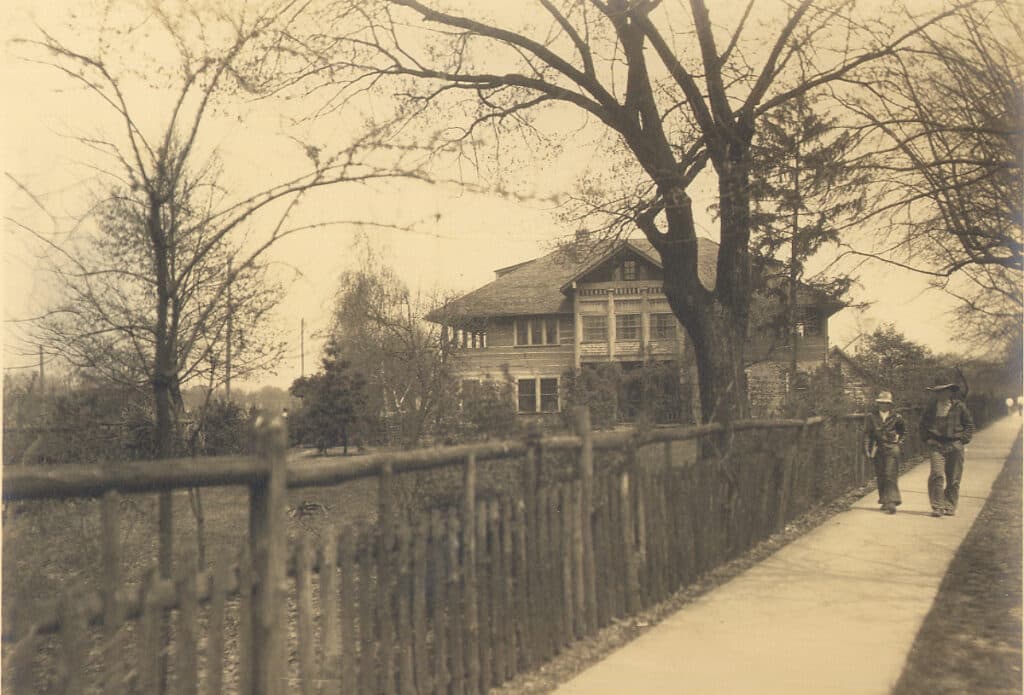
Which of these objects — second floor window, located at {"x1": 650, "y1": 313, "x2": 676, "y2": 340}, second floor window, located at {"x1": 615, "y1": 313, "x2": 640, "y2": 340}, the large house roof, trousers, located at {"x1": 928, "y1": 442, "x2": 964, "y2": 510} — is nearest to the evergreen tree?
trousers, located at {"x1": 928, "y1": 442, "x2": 964, "y2": 510}

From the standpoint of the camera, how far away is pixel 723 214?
11.5 meters

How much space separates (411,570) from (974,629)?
14.1ft

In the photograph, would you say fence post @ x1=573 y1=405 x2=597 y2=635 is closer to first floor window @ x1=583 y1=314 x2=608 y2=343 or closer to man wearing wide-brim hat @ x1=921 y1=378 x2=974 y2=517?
man wearing wide-brim hat @ x1=921 y1=378 x2=974 y2=517

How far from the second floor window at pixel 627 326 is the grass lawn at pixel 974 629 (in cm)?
3040

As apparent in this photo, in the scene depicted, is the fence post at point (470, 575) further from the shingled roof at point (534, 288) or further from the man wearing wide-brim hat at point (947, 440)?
the shingled roof at point (534, 288)

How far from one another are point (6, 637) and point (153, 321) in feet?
7.08

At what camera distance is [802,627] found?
6559mm

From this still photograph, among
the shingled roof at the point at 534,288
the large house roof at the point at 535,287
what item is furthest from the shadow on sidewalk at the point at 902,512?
the shingled roof at the point at 534,288

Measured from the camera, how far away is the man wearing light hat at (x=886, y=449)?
13273 millimetres

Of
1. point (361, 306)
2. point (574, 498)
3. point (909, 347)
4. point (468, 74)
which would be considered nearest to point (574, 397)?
point (909, 347)

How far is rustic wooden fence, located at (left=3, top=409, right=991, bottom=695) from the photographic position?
126 inches

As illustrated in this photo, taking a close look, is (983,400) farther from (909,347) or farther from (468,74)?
(468,74)

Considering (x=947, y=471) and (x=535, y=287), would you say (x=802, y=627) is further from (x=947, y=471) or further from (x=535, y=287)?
(x=535, y=287)

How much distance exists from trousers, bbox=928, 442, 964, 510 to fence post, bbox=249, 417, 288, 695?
35.5ft
